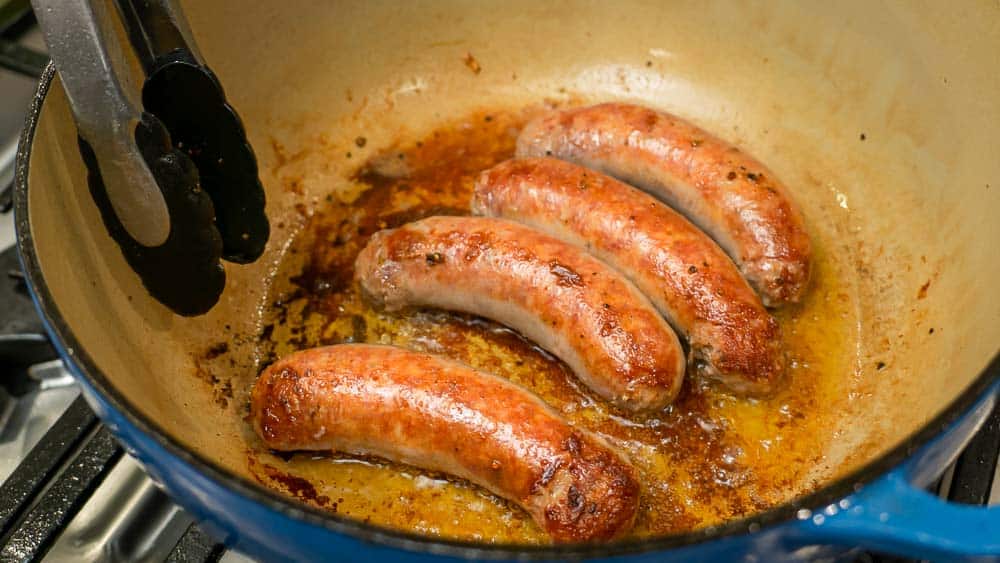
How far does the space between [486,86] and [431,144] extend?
293mm

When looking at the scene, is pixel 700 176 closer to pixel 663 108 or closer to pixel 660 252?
pixel 660 252

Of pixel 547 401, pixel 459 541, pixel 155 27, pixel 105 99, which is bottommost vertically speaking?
pixel 459 541

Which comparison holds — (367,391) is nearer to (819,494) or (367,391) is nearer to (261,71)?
(819,494)

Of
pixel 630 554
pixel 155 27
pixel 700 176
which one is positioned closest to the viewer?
pixel 630 554

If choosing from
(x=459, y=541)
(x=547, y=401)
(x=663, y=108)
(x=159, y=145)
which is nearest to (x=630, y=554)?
(x=459, y=541)

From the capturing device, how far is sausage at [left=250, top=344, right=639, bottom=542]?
5.51 feet

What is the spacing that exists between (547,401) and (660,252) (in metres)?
0.46

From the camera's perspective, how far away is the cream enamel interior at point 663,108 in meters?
1.84

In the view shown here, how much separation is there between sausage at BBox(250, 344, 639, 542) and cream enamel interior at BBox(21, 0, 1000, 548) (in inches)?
7.9

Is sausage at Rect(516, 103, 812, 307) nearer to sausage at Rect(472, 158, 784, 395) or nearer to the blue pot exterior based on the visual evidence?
sausage at Rect(472, 158, 784, 395)

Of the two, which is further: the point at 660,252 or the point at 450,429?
the point at 660,252

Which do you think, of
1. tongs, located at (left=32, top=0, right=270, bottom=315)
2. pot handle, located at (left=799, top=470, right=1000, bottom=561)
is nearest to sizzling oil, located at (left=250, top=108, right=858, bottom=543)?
tongs, located at (left=32, top=0, right=270, bottom=315)

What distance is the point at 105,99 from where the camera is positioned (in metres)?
1.61

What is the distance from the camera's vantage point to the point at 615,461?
1.73m
